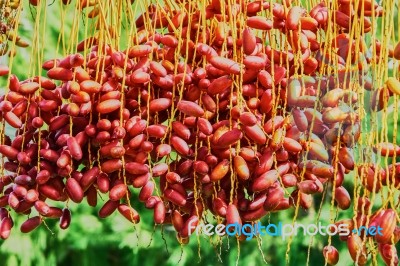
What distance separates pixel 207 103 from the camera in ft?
3.35

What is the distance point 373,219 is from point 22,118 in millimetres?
532

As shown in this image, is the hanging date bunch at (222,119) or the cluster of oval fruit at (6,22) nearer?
the hanging date bunch at (222,119)

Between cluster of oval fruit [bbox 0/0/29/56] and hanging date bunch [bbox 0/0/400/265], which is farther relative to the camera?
cluster of oval fruit [bbox 0/0/29/56]

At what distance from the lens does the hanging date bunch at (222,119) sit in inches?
39.4

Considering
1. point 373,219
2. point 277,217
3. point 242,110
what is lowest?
point 277,217

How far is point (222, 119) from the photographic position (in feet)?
3.47

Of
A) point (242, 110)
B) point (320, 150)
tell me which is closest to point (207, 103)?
point (242, 110)

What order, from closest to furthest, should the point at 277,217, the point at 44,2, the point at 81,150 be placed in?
the point at 81,150
the point at 44,2
the point at 277,217

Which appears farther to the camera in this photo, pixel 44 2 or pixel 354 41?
pixel 44 2

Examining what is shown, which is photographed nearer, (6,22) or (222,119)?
(222,119)

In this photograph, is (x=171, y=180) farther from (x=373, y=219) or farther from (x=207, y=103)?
(x=373, y=219)

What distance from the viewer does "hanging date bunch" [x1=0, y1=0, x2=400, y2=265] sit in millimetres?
1001

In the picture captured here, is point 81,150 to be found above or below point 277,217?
above

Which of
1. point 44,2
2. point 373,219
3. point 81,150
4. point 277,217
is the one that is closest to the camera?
point 373,219
